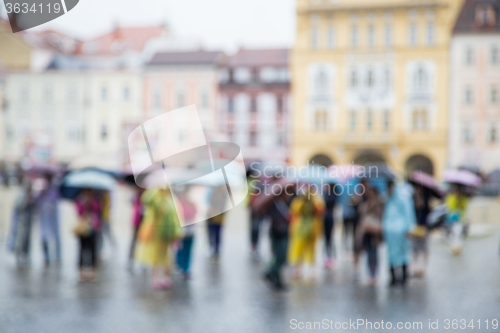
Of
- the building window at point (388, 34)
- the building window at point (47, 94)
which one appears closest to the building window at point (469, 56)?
the building window at point (388, 34)

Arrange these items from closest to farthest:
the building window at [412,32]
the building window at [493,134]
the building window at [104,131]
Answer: the building window at [104,131]
the building window at [493,134]
the building window at [412,32]

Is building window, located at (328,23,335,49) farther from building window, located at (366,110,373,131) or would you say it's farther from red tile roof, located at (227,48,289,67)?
red tile roof, located at (227,48,289,67)

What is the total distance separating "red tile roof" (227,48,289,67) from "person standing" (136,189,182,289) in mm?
27421

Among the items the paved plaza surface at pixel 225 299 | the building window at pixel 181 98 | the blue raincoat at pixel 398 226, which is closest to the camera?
the paved plaza surface at pixel 225 299

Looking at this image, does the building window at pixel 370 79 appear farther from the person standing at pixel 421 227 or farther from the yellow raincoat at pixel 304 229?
the yellow raincoat at pixel 304 229

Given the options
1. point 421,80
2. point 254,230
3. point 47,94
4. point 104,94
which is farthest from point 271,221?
point 421,80

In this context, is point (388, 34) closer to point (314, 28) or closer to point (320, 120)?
point (314, 28)

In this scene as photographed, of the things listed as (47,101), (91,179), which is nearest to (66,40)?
(91,179)

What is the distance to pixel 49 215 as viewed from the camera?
8.32m

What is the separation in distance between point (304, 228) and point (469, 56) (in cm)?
2373

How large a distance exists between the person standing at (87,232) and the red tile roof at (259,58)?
2710 centimetres

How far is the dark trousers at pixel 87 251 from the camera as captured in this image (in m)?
7.00

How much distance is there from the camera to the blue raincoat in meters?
6.84

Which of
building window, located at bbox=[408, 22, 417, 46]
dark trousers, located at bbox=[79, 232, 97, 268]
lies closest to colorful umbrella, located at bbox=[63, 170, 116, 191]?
dark trousers, located at bbox=[79, 232, 97, 268]
